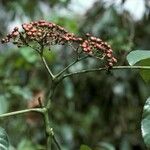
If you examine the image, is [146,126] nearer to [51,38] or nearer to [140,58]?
[140,58]

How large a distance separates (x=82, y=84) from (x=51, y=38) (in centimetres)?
216

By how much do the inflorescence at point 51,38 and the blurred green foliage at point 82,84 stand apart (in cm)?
147

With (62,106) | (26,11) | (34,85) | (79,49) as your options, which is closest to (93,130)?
(62,106)

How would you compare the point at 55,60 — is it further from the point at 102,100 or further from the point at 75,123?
the point at 75,123

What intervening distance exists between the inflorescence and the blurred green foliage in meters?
1.47

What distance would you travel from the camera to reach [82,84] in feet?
11.4

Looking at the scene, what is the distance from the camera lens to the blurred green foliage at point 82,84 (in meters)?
3.06

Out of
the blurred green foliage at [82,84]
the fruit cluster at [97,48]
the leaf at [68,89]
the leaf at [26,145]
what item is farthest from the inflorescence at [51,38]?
the leaf at [68,89]

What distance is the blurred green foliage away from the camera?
10.0 ft

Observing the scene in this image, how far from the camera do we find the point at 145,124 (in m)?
1.18

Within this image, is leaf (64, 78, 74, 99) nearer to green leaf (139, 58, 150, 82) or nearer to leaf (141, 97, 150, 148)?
green leaf (139, 58, 150, 82)

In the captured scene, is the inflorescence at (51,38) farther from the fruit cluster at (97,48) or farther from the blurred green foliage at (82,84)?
the blurred green foliage at (82,84)

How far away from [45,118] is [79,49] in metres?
0.18

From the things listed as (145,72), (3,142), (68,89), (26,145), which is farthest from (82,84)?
(3,142)
